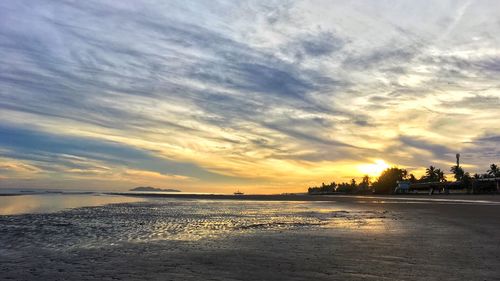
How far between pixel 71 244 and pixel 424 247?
13234mm

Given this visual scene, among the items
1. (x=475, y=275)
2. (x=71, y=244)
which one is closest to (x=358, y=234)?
(x=475, y=275)

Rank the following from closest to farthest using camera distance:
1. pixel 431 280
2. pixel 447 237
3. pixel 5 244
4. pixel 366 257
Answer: pixel 431 280 < pixel 366 257 < pixel 5 244 < pixel 447 237

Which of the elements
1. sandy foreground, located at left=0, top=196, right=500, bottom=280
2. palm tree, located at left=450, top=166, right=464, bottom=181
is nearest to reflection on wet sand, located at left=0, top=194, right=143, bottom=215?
sandy foreground, located at left=0, top=196, right=500, bottom=280

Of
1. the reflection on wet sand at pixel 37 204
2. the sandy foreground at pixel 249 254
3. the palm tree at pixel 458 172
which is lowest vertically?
the sandy foreground at pixel 249 254

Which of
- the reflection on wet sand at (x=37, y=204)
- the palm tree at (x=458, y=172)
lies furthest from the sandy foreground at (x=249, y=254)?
the palm tree at (x=458, y=172)

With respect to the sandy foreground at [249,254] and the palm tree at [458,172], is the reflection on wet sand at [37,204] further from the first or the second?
the palm tree at [458,172]

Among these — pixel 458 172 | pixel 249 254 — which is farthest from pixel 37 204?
pixel 458 172

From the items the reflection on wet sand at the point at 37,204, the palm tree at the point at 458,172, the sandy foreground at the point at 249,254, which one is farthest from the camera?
Result: the palm tree at the point at 458,172

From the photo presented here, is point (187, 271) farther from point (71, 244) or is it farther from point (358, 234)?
point (358, 234)

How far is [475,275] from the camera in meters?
10.7

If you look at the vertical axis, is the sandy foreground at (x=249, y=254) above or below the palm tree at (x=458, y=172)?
below

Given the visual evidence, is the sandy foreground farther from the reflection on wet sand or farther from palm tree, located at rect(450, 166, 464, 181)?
palm tree, located at rect(450, 166, 464, 181)

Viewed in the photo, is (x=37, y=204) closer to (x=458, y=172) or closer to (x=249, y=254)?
(x=249, y=254)

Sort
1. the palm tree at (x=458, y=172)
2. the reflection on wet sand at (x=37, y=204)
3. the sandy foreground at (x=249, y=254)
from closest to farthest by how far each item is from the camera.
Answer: the sandy foreground at (x=249, y=254)
the reflection on wet sand at (x=37, y=204)
the palm tree at (x=458, y=172)
